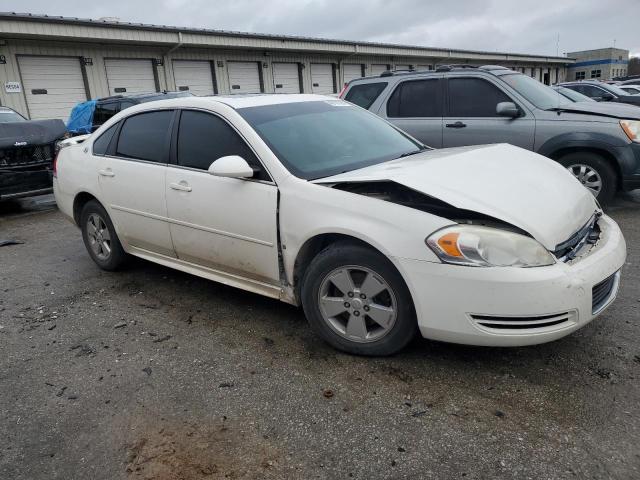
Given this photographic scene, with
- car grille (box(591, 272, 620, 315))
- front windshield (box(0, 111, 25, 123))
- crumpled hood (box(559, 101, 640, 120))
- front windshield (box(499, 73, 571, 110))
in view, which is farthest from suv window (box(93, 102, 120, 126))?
car grille (box(591, 272, 620, 315))

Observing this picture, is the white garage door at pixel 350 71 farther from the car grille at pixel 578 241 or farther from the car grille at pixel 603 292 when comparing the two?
the car grille at pixel 603 292

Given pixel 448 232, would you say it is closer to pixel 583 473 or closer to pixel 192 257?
pixel 583 473

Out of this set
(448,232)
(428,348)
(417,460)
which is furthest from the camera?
(428,348)

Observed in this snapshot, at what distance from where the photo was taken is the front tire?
282cm

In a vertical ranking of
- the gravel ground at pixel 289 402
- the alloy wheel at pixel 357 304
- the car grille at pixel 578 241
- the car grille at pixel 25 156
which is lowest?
the gravel ground at pixel 289 402

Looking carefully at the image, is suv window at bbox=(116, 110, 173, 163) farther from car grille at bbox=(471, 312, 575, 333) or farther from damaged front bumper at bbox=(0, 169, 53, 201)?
damaged front bumper at bbox=(0, 169, 53, 201)

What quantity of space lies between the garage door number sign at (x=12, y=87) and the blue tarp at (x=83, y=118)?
2.47 meters

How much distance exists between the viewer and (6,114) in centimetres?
943

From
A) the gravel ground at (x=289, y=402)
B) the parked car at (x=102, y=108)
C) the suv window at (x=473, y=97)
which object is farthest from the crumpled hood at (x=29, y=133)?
the suv window at (x=473, y=97)

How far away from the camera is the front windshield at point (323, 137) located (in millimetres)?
3416

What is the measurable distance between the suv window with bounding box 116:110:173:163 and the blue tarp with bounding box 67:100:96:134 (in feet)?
30.4

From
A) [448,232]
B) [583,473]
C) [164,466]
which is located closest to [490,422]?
[583,473]

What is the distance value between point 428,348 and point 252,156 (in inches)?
66.5

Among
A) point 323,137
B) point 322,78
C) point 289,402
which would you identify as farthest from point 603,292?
point 322,78
